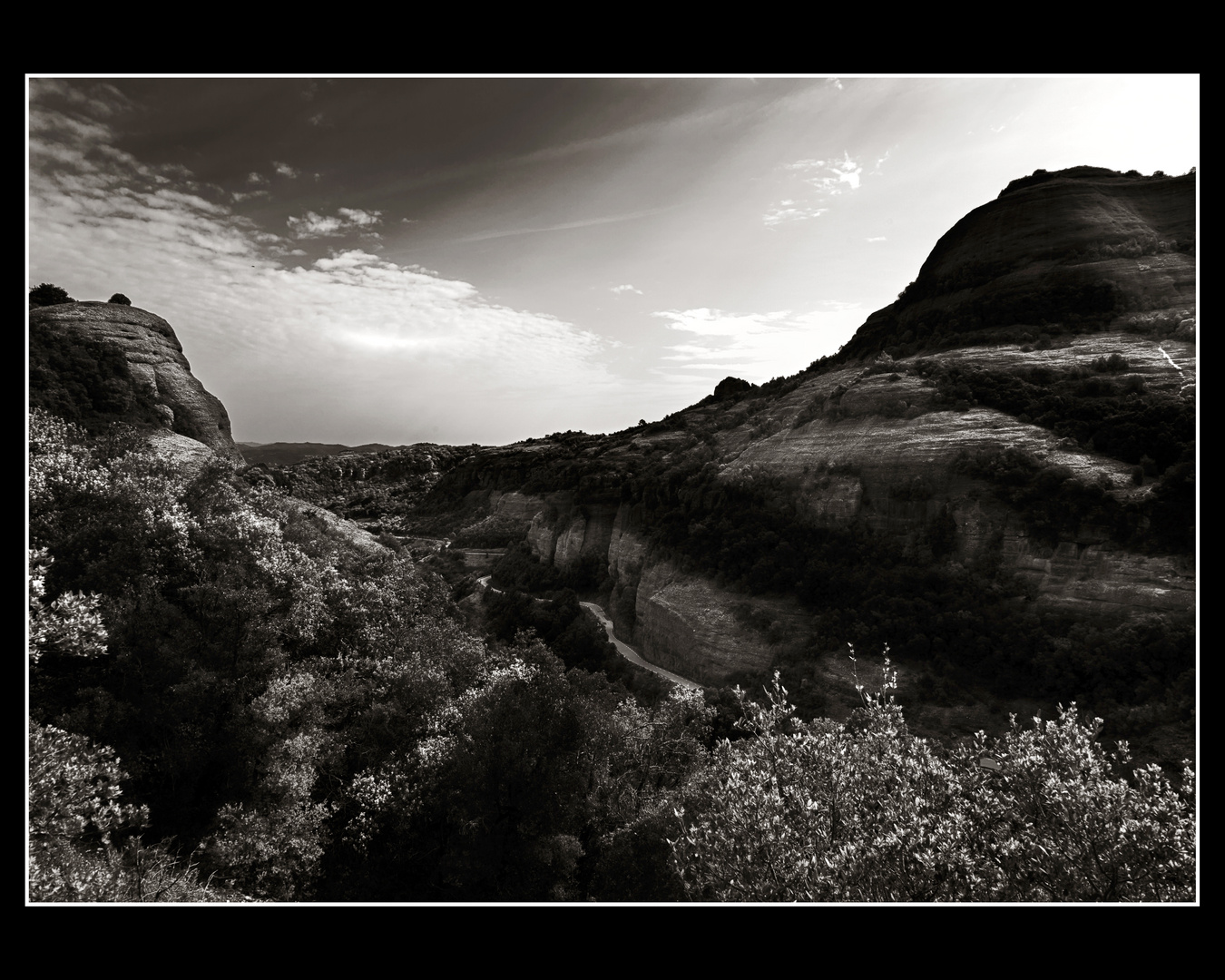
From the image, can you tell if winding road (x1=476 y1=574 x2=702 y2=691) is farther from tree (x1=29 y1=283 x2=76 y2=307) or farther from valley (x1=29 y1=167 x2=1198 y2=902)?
tree (x1=29 y1=283 x2=76 y2=307)

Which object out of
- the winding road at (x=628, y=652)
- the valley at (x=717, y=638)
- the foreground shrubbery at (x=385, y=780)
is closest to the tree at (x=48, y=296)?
the valley at (x=717, y=638)

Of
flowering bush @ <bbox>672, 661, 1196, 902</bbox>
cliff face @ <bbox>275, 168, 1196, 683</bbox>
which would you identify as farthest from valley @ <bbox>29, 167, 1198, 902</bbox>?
cliff face @ <bbox>275, 168, 1196, 683</bbox>

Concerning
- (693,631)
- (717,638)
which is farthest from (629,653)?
(717,638)

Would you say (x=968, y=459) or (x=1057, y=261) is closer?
(x=968, y=459)

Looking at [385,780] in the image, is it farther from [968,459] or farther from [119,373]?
[968,459]

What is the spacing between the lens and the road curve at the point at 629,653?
37031mm

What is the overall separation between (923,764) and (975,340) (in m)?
48.0

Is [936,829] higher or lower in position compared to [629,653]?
higher

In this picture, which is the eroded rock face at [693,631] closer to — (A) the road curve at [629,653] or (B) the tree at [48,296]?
(A) the road curve at [629,653]

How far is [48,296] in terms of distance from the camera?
30.4 metres

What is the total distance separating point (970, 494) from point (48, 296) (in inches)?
2119

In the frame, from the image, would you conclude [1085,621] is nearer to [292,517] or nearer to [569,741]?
[569,741]

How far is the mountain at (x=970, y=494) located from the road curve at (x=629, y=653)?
2.63ft

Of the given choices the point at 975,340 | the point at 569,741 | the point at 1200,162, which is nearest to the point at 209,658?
the point at 569,741
